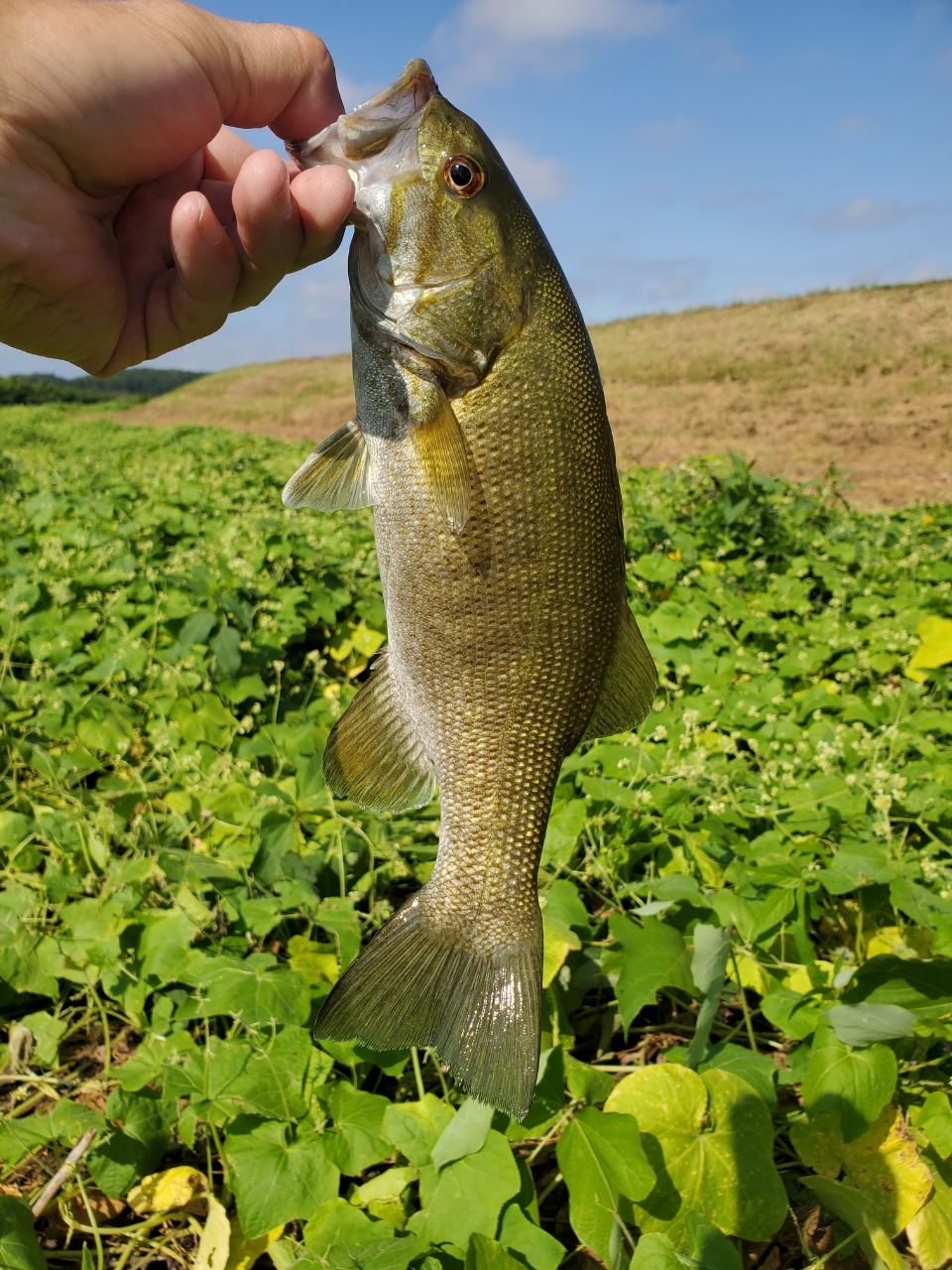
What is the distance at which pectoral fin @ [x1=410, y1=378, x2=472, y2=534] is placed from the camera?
1569 millimetres

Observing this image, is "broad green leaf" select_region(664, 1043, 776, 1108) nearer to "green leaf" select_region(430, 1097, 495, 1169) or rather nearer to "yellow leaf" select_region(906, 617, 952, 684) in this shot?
"green leaf" select_region(430, 1097, 495, 1169)

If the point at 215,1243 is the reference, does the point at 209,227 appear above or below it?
above

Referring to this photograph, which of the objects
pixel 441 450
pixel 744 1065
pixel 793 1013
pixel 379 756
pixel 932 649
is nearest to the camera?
pixel 441 450

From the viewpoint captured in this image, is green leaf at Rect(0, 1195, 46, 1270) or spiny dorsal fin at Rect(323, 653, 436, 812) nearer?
green leaf at Rect(0, 1195, 46, 1270)

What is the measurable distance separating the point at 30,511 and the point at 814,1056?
580 cm

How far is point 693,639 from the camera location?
440 cm

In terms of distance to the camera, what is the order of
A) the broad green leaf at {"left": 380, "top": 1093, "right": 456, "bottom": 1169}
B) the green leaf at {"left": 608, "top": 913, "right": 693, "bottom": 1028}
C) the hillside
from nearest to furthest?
1. the broad green leaf at {"left": 380, "top": 1093, "right": 456, "bottom": 1169}
2. the green leaf at {"left": 608, "top": 913, "right": 693, "bottom": 1028}
3. the hillside

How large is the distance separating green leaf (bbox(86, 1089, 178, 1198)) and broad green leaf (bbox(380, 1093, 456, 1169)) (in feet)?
1.73

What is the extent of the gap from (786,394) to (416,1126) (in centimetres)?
1990

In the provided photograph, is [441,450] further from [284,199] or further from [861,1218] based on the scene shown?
[861,1218]

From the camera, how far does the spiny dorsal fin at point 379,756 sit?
5.90 ft

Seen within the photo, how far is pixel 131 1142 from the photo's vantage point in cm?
191

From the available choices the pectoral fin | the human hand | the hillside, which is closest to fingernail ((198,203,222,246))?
the human hand

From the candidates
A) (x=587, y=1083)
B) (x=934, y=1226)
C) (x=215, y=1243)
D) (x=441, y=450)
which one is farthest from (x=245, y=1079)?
(x=934, y=1226)
